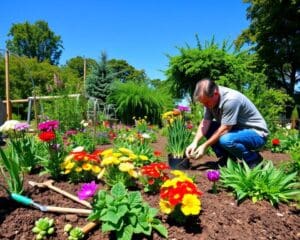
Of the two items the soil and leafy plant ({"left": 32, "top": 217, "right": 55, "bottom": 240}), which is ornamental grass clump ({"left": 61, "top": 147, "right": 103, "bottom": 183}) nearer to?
the soil

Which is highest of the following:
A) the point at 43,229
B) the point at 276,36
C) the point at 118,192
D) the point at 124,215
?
the point at 276,36

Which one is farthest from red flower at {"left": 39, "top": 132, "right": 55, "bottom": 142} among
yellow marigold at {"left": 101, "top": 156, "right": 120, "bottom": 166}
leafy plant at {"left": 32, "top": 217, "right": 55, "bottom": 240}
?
leafy plant at {"left": 32, "top": 217, "right": 55, "bottom": 240}

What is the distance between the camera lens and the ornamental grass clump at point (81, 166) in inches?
118

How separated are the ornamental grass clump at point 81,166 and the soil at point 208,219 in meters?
0.12

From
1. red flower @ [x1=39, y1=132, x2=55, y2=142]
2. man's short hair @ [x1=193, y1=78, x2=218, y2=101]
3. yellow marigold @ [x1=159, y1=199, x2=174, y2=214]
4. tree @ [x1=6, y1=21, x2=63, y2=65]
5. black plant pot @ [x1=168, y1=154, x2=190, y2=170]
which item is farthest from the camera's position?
tree @ [x1=6, y1=21, x2=63, y2=65]

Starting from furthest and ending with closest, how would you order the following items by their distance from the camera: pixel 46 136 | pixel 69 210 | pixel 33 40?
pixel 33 40 < pixel 46 136 < pixel 69 210

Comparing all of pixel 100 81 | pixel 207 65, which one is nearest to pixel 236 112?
pixel 207 65

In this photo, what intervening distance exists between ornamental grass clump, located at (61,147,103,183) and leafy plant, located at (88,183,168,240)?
67 cm

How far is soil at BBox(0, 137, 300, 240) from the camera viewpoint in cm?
234

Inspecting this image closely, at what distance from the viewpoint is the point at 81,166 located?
10.00ft

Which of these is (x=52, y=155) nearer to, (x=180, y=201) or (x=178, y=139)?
(x=180, y=201)

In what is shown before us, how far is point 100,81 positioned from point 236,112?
1246 cm

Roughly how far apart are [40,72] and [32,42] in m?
15.0

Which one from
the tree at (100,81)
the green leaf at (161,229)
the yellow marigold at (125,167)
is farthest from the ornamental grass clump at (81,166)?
the tree at (100,81)
